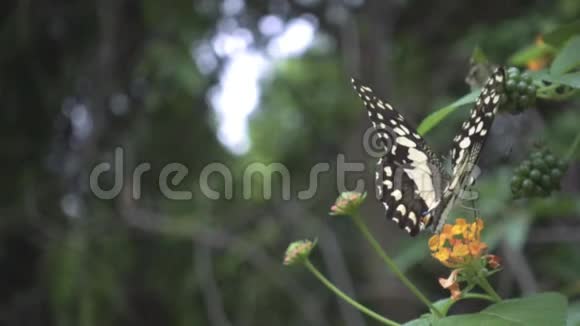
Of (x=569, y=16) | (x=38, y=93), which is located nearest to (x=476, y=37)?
(x=569, y=16)

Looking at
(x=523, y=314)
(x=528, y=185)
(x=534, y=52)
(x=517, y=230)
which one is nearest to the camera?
(x=523, y=314)

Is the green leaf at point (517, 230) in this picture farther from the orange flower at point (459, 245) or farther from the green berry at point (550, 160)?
the orange flower at point (459, 245)

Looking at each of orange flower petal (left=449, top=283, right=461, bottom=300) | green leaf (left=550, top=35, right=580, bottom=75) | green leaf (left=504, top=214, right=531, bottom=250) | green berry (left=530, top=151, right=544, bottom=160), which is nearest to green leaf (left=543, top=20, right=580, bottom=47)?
green leaf (left=550, top=35, right=580, bottom=75)

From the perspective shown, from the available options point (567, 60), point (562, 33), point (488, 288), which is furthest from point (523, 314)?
point (562, 33)

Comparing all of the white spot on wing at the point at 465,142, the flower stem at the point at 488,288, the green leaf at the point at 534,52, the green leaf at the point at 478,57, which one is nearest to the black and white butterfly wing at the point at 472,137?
the white spot on wing at the point at 465,142

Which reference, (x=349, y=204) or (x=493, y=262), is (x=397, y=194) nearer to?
(x=349, y=204)

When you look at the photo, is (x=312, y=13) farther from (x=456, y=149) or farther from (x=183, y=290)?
(x=456, y=149)
